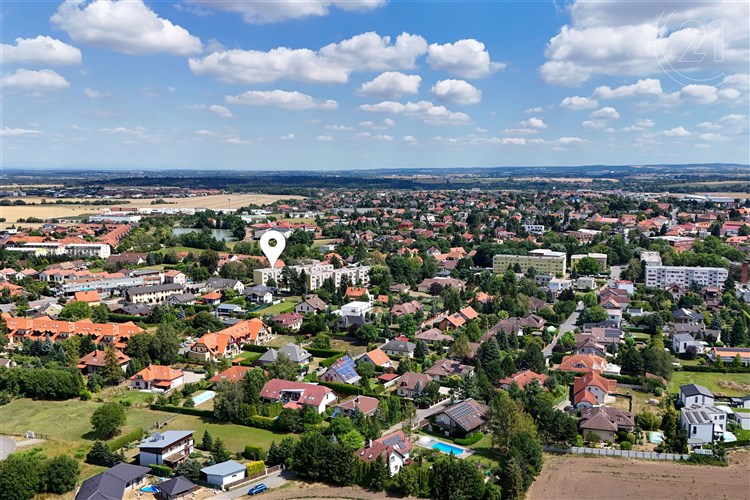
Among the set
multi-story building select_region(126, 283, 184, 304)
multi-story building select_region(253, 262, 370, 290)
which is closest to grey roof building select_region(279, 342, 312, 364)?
multi-story building select_region(253, 262, 370, 290)

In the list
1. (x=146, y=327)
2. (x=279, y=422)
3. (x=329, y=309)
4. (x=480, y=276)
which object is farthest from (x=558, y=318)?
(x=146, y=327)

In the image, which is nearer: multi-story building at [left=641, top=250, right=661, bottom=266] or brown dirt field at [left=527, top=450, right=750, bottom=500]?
brown dirt field at [left=527, top=450, right=750, bottom=500]

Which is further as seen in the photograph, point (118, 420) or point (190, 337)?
point (190, 337)

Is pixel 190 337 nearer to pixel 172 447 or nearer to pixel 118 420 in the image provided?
pixel 118 420

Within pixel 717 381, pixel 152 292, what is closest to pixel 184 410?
pixel 152 292

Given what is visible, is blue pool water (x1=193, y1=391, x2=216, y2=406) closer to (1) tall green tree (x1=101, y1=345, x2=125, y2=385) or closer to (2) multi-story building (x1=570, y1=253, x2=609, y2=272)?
(1) tall green tree (x1=101, y1=345, x2=125, y2=385)

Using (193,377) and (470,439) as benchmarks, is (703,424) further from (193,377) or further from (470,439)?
(193,377)

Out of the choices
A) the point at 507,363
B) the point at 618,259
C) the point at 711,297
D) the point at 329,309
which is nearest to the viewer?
the point at 507,363

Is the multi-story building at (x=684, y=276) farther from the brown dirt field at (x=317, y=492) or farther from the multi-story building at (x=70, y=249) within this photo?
the multi-story building at (x=70, y=249)
